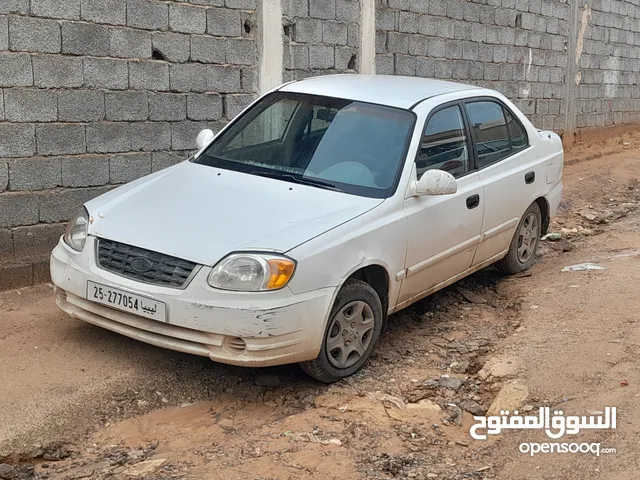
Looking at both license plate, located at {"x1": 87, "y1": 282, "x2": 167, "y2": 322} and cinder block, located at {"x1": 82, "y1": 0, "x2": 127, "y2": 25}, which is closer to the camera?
license plate, located at {"x1": 87, "y1": 282, "x2": 167, "y2": 322}

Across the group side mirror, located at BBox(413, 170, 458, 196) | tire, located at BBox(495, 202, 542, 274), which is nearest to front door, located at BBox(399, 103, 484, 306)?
side mirror, located at BBox(413, 170, 458, 196)

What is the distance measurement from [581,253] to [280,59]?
352cm

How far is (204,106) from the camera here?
7730 mm

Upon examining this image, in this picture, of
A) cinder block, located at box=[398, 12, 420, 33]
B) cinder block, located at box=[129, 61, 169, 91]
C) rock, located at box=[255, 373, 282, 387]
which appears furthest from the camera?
cinder block, located at box=[398, 12, 420, 33]

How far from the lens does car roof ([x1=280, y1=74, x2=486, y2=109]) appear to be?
5642mm

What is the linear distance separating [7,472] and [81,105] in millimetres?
3631

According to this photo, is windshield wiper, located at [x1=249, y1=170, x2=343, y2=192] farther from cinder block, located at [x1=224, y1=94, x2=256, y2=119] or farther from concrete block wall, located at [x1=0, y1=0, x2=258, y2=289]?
cinder block, located at [x1=224, y1=94, x2=256, y2=119]

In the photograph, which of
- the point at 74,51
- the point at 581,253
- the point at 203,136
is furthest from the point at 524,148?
the point at 74,51

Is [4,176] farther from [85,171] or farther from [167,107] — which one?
[167,107]

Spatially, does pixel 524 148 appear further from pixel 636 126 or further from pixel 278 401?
pixel 636 126

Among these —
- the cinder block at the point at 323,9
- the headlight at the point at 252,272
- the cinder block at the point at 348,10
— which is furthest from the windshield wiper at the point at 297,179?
the cinder block at the point at 348,10

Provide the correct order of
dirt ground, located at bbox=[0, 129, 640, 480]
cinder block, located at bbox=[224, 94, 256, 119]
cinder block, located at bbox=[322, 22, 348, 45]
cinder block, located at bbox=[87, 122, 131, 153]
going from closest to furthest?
dirt ground, located at bbox=[0, 129, 640, 480]
cinder block, located at bbox=[87, 122, 131, 153]
cinder block, located at bbox=[224, 94, 256, 119]
cinder block, located at bbox=[322, 22, 348, 45]

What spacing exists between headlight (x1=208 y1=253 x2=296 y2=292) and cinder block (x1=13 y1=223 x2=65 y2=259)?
2779mm

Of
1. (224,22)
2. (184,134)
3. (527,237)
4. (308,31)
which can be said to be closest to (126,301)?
(184,134)
